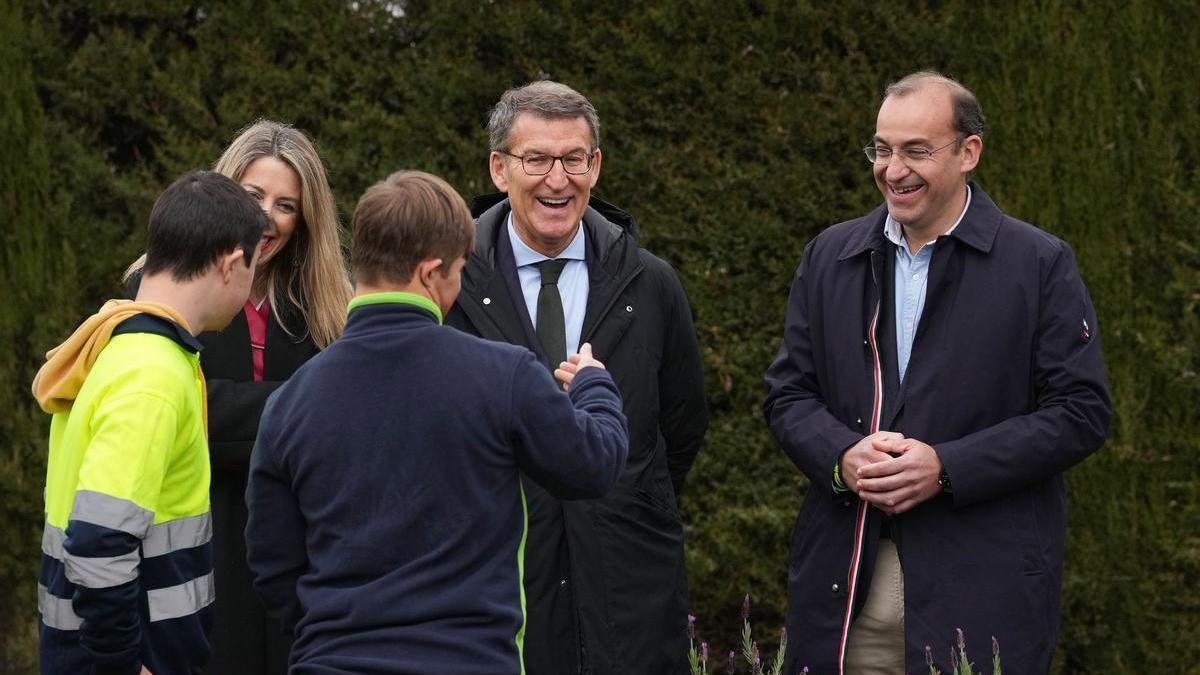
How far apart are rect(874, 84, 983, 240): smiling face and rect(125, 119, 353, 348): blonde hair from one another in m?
1.50

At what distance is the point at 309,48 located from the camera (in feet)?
18.2

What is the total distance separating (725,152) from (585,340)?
189 centimetres

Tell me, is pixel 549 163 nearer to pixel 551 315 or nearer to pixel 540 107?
pixel 540 107

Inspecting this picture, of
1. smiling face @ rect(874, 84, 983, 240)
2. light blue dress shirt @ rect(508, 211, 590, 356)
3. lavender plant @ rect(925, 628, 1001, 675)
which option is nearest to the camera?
lavender plant @ rect(925, 628, 1001, 675)

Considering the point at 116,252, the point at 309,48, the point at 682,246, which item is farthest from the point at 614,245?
the point at 116,252

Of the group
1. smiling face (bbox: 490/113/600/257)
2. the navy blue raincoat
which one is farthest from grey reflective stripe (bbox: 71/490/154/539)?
the navy blue raincoat

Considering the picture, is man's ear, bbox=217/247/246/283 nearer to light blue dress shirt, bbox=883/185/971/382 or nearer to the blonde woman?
the blonde woman

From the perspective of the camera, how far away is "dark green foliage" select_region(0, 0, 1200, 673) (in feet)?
17.0

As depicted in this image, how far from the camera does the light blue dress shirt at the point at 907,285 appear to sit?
3746 mm

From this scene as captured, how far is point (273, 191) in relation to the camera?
145 inches

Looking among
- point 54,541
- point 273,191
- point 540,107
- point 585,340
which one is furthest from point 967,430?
point 54,541

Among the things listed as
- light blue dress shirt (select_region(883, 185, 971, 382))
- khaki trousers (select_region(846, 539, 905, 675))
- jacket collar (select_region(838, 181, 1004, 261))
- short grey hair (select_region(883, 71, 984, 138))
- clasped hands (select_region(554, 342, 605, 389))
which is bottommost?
khaki trousers (select_region(846, 539, 905, 675))

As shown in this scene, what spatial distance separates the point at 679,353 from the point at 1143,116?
7.59 feet

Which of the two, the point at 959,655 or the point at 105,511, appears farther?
the point at 959,655
